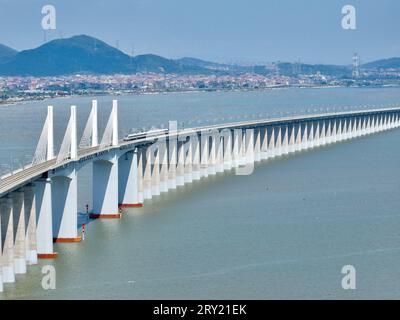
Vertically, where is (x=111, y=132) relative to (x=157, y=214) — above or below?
above

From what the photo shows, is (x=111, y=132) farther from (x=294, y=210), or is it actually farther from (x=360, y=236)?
(x=360, y=236)

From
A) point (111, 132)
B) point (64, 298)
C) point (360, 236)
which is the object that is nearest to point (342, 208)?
point (360, 236)

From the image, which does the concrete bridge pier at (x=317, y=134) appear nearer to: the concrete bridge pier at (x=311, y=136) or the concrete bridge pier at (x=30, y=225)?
the concrete bridge pier at (x=311, y=136)

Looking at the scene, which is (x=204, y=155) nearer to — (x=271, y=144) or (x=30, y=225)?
(x=271, y=144)

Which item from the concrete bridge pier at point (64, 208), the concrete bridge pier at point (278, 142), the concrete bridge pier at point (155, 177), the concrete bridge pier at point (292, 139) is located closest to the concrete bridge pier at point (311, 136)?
the concrete bridge pier at point (292, 139)

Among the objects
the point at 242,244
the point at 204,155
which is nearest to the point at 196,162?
the point at 204,155
